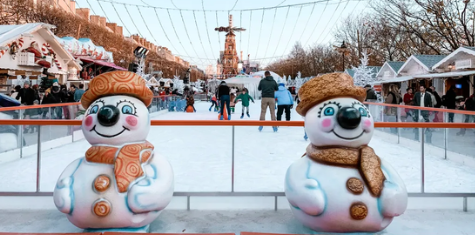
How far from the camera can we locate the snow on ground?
3.68 metres

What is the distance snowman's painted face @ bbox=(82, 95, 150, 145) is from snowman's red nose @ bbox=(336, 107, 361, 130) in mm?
1413

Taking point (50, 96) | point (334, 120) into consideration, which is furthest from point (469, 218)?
A: point (50, 96)

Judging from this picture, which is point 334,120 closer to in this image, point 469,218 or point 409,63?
point 469,218

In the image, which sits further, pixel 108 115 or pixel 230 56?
pixel 230 56

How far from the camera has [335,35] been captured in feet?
106

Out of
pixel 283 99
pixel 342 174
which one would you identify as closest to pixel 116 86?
pixel 342 174

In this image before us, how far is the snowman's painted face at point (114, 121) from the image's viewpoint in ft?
8.46

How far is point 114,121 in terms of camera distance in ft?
8.46

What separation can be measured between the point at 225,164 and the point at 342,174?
151 centimetres

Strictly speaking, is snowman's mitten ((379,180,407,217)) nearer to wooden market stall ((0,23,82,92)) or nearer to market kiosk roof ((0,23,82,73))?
wooden market stall ((0,23,82,92))

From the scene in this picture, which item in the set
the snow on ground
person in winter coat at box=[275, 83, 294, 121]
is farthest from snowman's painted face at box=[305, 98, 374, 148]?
person in winter coat at box=[275, 83, 294, 121]

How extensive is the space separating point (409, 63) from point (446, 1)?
3.79 m

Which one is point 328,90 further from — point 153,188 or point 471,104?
point 471,104

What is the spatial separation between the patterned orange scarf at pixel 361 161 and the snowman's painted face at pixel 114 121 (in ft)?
4.32
